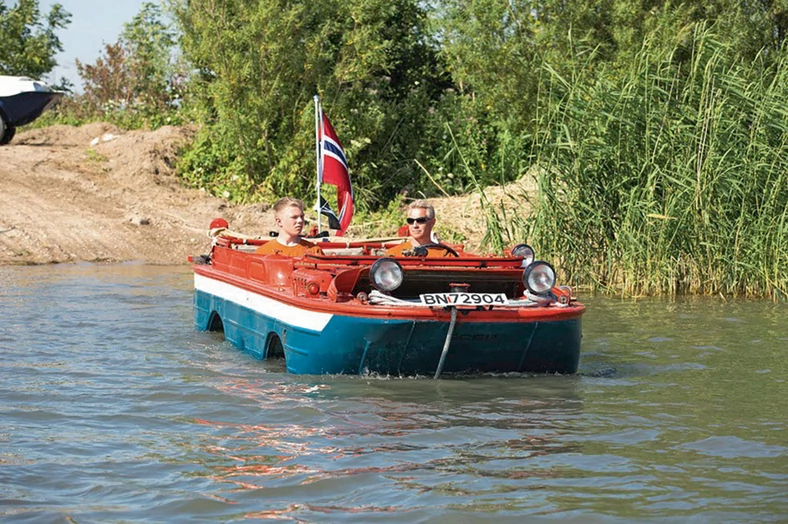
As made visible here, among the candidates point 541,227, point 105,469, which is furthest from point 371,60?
point 105,469

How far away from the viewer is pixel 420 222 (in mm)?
10219

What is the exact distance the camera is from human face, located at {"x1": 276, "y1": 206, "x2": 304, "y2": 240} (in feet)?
35.0

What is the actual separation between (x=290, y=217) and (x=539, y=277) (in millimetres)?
2546

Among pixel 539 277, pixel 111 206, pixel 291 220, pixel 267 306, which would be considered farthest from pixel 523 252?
pixel 111 206

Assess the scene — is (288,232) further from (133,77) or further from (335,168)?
(133,77)

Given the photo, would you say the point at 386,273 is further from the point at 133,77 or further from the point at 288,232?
the point at 133,77

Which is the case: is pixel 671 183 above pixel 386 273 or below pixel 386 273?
above

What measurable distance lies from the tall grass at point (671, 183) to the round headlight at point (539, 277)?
492 centimetres

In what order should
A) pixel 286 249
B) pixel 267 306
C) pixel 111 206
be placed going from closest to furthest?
pixel 267 306 → pixel 286 249 → pixel 111 206

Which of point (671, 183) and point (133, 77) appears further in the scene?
point (133, 77)

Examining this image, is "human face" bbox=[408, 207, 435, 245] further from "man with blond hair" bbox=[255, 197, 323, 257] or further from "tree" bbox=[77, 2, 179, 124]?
"tree" bbox=[77, 2, 179, 124]

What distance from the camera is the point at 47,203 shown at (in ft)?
68.2

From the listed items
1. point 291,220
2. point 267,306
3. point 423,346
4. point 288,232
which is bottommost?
point 423,346

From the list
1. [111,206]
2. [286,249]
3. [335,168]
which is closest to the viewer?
[286,249]
